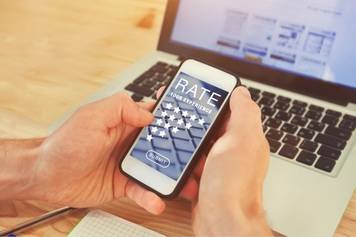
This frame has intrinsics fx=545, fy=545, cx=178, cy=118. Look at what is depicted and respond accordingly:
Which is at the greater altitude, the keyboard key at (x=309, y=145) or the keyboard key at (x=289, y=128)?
the keyboard key at (x=289, y=128)

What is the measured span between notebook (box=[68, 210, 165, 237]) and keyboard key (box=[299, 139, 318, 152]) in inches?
9.7

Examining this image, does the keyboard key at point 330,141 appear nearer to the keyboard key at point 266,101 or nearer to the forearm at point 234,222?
the keyboard key at point 266,101

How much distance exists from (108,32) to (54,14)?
142 mm

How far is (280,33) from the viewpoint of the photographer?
88 cm

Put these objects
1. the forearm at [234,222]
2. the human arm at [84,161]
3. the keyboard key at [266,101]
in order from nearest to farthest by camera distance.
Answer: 1. the forearm at [234,222]
2. the human arm at [84,161]
3. the keyboard key at [266,101]

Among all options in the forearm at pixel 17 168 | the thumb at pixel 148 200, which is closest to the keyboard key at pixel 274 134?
the thumb at pixel 148 200

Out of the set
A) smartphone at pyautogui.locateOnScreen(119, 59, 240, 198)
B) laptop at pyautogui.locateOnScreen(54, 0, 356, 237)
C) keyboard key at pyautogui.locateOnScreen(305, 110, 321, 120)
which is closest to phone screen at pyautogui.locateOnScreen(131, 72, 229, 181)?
smartphone at pyautogui.locateOnScreen(119, 59, 240, 198)

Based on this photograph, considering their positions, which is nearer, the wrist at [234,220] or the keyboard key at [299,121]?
the wrist at [234,220]

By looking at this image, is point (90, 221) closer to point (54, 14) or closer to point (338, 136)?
point (338, 136)

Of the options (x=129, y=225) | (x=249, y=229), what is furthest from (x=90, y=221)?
(x=249, y=229)

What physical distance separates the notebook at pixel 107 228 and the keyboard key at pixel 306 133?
265mm

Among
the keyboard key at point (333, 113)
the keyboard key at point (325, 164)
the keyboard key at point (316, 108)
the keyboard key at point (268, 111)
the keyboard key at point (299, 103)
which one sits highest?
the keyboard key at point (333, 113)

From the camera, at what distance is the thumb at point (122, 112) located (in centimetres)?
65

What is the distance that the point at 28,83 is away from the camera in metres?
0.92
